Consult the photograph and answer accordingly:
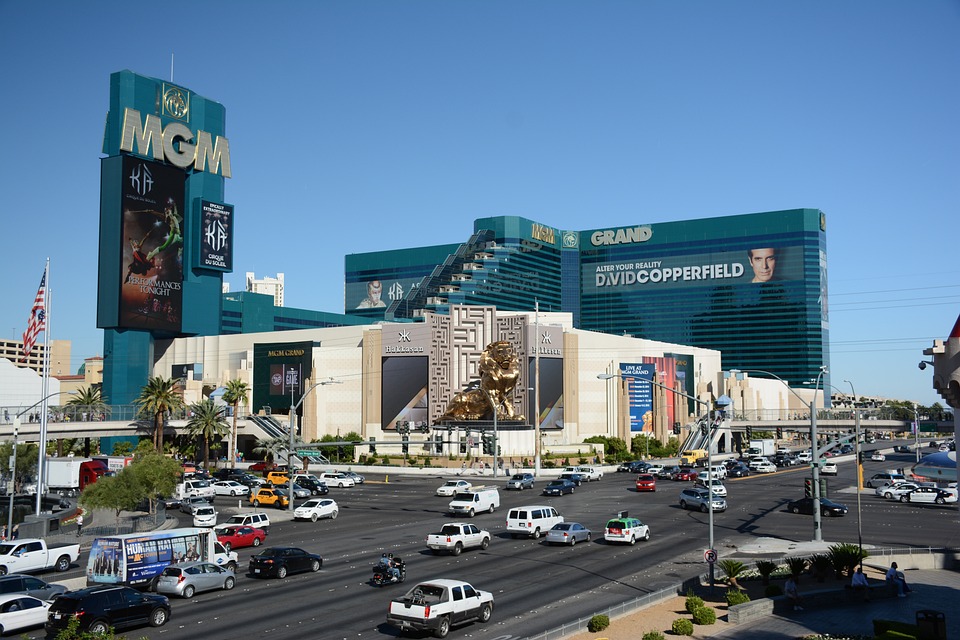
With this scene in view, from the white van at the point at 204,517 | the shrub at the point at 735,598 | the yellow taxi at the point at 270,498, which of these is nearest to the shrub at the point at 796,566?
the shrub at the point at 735,598

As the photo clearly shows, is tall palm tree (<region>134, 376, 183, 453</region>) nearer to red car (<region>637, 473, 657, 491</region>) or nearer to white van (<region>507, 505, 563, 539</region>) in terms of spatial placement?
red car (<region>637, 473, 657, 491</region>)

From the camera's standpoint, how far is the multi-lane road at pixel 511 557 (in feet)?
95.6

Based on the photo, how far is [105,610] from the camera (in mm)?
27234

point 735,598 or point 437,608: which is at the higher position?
point 437,608

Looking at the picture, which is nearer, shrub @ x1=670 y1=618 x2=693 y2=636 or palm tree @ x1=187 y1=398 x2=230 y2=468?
shrub @ x1=670 y1=618 x2=693 y2=636

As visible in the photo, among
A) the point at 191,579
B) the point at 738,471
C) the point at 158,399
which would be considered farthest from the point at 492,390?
the point at 191,579

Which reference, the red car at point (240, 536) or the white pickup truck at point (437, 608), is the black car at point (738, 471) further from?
the white pickup truck at point (437, 608)

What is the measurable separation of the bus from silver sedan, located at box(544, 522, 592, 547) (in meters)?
17.8

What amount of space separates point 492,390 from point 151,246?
196ft

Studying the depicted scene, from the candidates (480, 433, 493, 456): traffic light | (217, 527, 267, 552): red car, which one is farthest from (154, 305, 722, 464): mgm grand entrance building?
(217, 527, 267, 552): red car

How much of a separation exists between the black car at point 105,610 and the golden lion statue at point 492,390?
7735 cm

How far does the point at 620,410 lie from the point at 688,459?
15.5m

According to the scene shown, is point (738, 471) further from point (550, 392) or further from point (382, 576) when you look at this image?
point (382, 576)

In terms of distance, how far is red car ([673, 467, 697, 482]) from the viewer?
277ft
